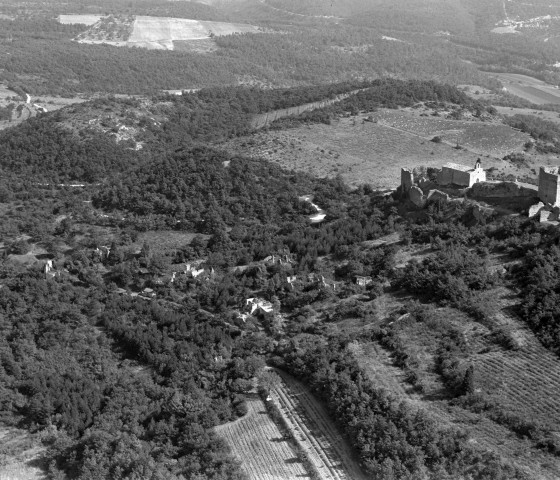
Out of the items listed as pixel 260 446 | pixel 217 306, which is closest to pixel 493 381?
pixel 260 446

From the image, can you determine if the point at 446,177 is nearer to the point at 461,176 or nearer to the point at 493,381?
the point at 461,176

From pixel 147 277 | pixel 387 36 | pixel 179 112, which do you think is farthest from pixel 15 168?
pixel 387 36

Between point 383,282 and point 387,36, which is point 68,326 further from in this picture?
point 387,36

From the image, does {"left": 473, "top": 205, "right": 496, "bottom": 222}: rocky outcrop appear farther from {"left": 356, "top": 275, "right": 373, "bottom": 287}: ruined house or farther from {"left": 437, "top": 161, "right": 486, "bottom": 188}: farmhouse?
{"left": 356, "top": 275, "right": 373, "bottom": 287}: ruined house

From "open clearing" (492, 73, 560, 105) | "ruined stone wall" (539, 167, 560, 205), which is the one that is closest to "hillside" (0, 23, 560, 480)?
"ruined stone wall" (539, 167, 560, 205)

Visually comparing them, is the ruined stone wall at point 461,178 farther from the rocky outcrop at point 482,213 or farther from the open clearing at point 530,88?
the open clearing at point 530,88

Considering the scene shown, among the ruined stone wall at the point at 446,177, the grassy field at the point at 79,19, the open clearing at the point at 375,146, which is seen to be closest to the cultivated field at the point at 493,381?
the ruined stone wall at the point at 446,177

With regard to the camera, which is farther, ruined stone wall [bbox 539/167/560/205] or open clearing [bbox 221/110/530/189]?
open clearing [bbox 221/110/530/189]

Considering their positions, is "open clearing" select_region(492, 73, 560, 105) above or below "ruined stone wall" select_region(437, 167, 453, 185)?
below
